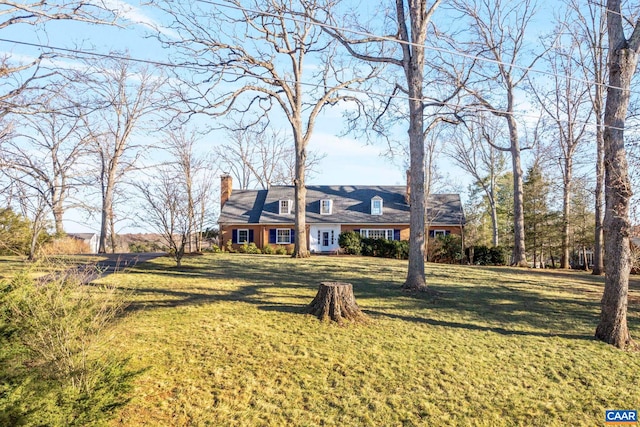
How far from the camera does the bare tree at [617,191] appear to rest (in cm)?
620

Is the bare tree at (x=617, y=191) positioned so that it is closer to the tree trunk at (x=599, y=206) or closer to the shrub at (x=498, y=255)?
the tree trunk at (x=599, y=206)

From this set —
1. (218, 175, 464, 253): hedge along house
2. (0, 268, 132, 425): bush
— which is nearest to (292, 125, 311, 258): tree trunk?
(218, 175, 464, 253): hedge along house

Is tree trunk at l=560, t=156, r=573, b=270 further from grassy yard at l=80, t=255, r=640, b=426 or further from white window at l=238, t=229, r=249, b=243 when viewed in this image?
white window at l=238, t=229, r=249, b=243

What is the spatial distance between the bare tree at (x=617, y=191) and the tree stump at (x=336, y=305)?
3938mm

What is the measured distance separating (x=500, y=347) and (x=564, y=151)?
1909cm

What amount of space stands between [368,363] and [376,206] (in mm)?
25148

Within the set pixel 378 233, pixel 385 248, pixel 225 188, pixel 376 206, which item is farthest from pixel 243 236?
pixel 385 248

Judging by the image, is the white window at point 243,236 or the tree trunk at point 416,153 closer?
the tree trunk at point 416,153

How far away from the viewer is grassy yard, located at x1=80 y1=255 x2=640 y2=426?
161 inches

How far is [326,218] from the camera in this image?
97.1 feet

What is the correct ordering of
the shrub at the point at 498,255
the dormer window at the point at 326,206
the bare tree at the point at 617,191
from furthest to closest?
the dormer window at the point at 326,206 < the shrub at the point at 498,255 < the bare tree at the point at 617,191

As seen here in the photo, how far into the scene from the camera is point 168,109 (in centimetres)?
1386
